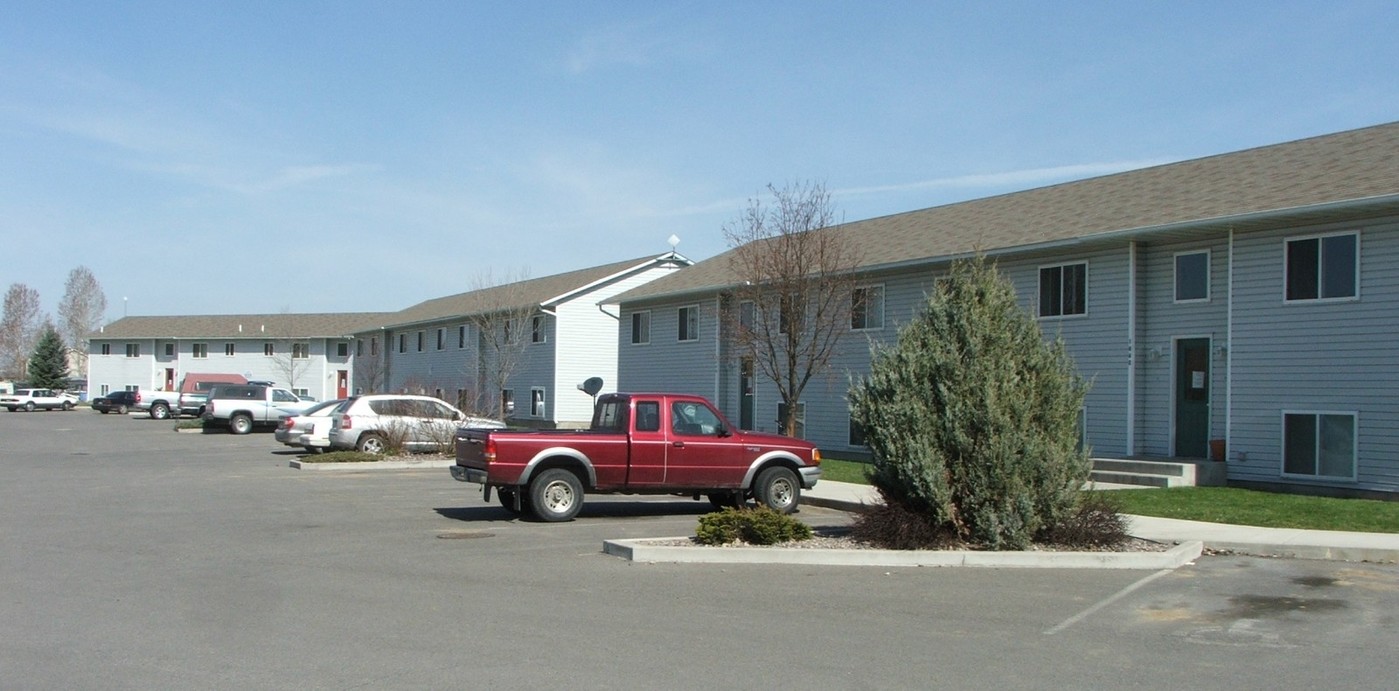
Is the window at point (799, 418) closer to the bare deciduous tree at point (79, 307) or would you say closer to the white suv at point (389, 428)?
the white suv at point (389, 428)

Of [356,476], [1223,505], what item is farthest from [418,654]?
[356,476]

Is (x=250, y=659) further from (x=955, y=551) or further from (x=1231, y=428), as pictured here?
(x=1231, y=428)

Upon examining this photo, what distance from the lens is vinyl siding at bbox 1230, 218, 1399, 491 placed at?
58.4 ft

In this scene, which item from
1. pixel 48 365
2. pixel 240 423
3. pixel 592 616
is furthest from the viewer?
pixel 48 365

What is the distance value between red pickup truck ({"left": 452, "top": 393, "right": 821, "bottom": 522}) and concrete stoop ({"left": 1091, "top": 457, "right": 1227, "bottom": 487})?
607cm

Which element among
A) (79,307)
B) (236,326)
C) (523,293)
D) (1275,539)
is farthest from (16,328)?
(1275,539)

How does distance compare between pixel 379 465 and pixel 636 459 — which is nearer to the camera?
pixel 636 459

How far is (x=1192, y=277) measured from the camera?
20.8 m

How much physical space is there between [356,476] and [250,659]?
15.7 metres

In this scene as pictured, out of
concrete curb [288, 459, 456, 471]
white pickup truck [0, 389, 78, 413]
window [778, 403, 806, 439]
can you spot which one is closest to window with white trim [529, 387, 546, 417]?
window [778, 403, 806, 439]

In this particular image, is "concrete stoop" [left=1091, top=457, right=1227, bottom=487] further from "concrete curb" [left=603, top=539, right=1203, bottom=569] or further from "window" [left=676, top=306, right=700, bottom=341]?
"window" [left=676, top=306, right=700, bottom=341]

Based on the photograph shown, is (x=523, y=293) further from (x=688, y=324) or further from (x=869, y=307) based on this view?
(x=869, y=307)

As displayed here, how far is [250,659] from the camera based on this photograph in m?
7.47

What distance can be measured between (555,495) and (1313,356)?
39.8ft
